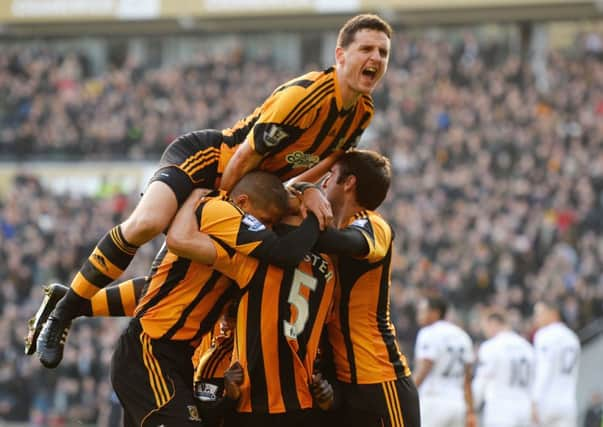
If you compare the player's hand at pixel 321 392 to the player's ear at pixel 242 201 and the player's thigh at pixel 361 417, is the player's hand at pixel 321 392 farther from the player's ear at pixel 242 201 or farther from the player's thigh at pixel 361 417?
the player's ear at pixel 242 201

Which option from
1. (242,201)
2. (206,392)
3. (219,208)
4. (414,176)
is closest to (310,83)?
(242,201)

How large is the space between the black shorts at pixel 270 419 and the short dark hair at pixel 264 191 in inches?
41.6

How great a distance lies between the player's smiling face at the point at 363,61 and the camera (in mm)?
6184

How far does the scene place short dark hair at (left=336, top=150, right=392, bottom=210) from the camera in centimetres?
627

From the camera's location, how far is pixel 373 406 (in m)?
6.19

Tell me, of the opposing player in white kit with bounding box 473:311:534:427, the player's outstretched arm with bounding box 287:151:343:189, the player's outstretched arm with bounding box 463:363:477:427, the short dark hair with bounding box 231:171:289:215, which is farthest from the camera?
the opposing player in white kit with bounding box 473:311:534:427

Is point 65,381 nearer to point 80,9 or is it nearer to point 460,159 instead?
point 460,159

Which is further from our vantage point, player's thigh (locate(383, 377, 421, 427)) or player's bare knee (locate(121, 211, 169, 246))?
player's thigh (locate(383, 377, 421, 427))

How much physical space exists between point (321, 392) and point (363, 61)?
5.98ft

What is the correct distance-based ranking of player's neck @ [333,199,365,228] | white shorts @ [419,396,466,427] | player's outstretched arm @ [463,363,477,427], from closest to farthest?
player's neck @ [333,199,365,228]
player's outstretched arm @ [463,363,477,427]
white shorts @ [419,396,466,427]

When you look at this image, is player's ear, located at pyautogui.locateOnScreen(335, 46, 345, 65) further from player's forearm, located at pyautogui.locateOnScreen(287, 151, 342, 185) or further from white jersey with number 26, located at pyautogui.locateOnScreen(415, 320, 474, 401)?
white jersey with number 26, located at pyautogui.locateOnScreen(415, 320, 474, 401)

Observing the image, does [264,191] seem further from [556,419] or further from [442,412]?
[556,419]

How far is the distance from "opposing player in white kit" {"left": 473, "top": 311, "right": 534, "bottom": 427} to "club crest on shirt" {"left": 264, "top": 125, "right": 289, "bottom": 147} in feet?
18.8

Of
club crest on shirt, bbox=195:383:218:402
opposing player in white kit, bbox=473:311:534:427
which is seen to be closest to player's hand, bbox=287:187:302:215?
club crest on shirt, bbox=195:383:218:402
